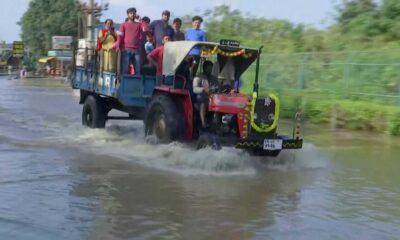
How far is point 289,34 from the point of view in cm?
3055

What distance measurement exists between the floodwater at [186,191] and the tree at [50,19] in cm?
6890

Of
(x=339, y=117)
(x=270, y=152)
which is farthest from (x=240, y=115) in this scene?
(x=339, y=117)

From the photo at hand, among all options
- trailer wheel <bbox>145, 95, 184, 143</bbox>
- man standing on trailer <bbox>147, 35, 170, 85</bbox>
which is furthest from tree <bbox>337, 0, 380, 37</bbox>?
trailer wheel <bbox>145, 95, 184, 143</bbox>

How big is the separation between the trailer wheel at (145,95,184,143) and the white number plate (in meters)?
1.57

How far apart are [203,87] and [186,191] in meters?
2.53

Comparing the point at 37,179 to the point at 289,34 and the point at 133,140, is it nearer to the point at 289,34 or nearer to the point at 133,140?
the point at 133,140

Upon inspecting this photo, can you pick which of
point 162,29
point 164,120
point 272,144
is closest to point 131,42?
point 162,29

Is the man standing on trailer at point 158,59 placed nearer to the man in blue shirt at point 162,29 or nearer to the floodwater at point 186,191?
the man in blue shirt at point 162,29

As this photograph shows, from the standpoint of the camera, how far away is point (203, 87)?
10.2m

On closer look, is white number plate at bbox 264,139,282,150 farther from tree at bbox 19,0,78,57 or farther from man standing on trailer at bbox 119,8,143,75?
tree at bbox 19,0,78,57

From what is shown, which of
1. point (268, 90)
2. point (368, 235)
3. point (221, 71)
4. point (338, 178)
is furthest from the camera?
point (268, 90)

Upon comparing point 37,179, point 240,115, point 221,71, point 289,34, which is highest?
point 289,34

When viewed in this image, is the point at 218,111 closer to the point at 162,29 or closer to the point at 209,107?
the point at 209,107

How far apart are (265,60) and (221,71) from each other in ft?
45.5
